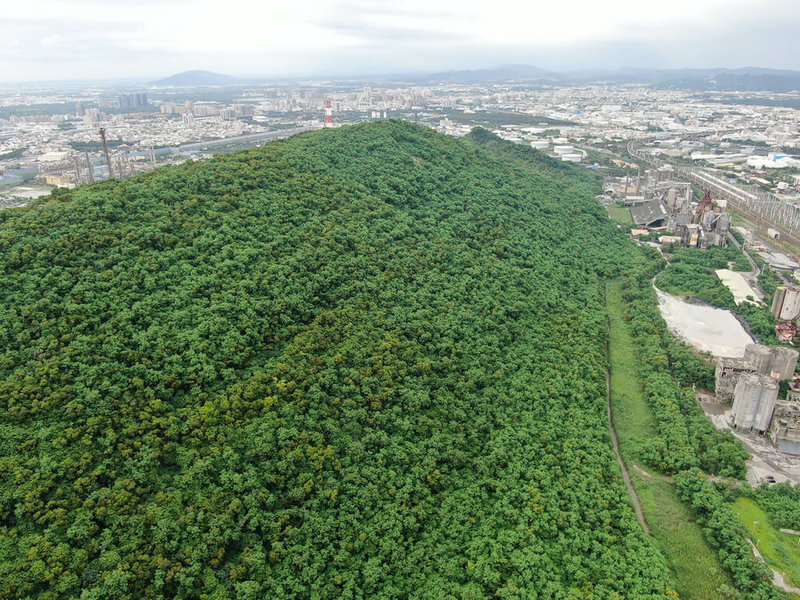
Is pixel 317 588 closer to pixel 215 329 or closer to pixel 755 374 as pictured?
pixel 215 329

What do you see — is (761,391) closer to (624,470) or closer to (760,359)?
(760,359)

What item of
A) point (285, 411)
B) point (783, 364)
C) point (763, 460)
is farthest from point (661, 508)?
point (285, 411)

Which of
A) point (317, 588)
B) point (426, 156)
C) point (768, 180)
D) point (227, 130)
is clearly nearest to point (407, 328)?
point (317, 588)


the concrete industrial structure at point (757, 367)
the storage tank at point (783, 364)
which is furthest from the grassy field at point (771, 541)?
the storage tank at point (783, 364)

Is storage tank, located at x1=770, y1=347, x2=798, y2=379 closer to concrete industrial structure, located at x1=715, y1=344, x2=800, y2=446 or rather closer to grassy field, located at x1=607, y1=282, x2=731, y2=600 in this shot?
concrete industrial structure, located at x1=715, y1=344, x2=800, y2=446

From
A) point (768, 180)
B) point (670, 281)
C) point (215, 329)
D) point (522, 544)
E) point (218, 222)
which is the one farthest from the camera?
point (768, 180)
